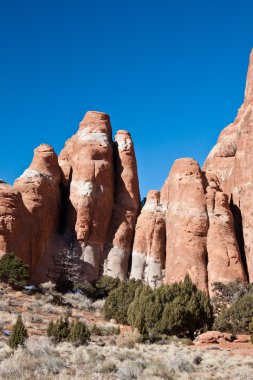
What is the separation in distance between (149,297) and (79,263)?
774 inches

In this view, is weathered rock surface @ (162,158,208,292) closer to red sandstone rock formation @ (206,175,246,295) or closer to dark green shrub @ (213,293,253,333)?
red sandstone rock formation @ (206,175,246,295)

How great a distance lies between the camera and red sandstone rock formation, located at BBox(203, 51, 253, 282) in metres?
47.7

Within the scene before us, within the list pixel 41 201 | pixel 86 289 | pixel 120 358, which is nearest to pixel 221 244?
pixel 86 289

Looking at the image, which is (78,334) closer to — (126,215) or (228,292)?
(228,292)

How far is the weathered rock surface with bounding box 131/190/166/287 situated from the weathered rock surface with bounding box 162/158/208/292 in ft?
3.78

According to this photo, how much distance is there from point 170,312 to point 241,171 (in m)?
28.9

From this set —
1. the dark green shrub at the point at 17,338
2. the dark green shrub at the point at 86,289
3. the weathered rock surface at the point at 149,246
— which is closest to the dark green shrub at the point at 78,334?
the dark green shrub at the point at 17,338

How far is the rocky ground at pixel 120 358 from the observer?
47.6 ft

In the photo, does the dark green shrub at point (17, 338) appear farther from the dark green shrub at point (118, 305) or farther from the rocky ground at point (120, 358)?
Result: the dark green shrub at point (118, 305)

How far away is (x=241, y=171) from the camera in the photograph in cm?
5169

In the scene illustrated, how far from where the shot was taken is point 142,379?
14.2 m

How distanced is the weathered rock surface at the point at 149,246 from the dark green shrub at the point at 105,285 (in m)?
4.72

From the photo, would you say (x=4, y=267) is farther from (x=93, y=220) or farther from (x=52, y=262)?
(x=93, y=220)

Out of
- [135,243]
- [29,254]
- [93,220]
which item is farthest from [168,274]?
[29,254]
